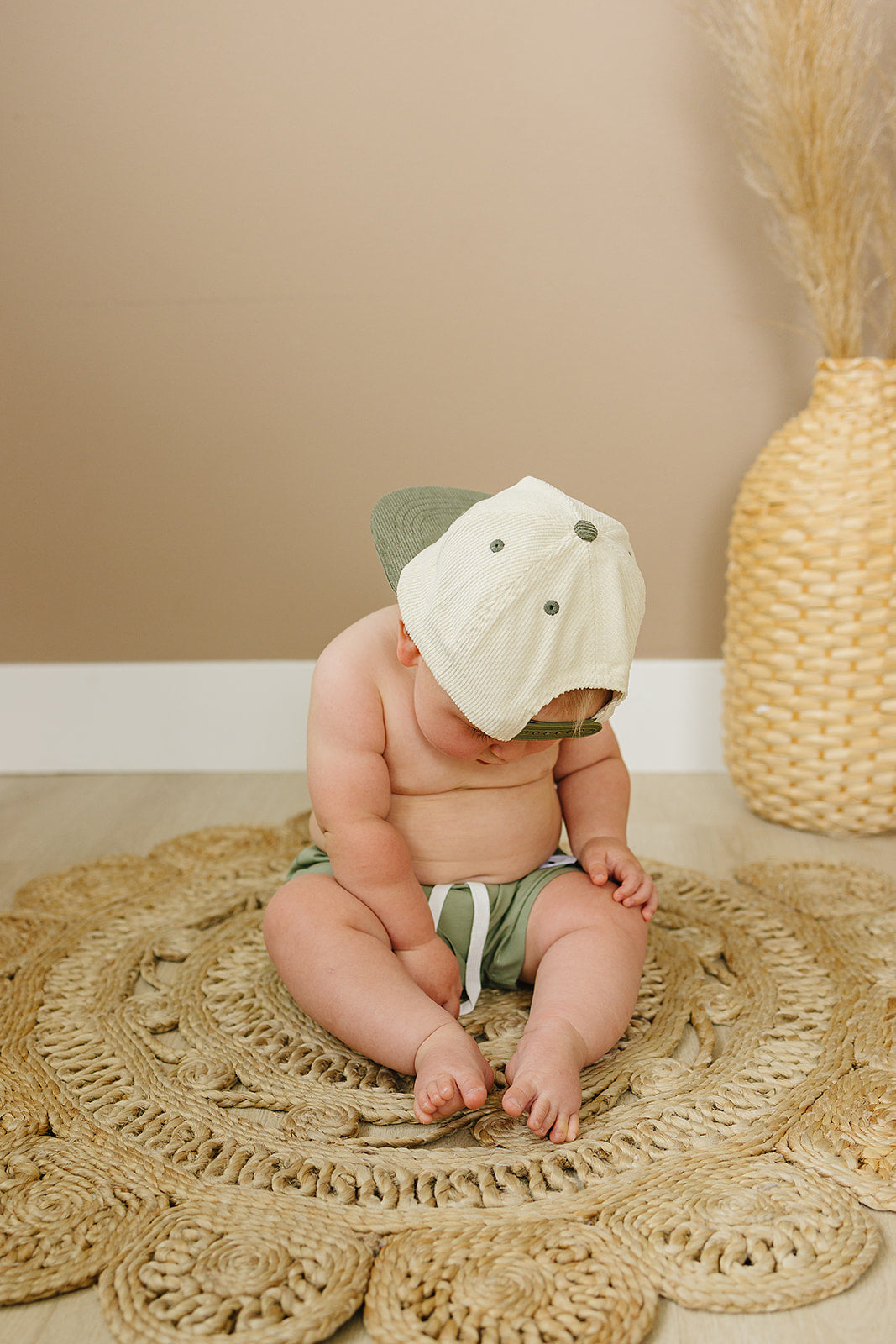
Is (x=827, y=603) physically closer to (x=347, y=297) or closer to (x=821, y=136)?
(x=821, y=136)

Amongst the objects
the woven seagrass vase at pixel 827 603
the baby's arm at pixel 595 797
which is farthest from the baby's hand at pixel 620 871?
the woven seagrass vase at pixel 827 603

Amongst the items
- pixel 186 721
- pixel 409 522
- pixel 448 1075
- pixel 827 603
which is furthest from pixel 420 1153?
pixel 186 721

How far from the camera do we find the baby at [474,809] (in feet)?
2.34

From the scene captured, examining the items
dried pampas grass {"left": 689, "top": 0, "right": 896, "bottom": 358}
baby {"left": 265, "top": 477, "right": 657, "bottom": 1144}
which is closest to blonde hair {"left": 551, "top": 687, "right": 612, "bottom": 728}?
baby {"left": 265, "top": 477, "right": 657, "bottom": 1144}

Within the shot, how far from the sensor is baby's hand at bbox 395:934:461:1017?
2.74 ft

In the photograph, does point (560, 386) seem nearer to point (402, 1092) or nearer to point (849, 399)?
point (849, 399)

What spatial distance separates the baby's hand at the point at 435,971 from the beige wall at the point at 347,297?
74 cm

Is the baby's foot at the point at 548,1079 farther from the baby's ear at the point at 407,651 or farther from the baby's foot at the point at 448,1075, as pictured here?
the baby's ear at the point at 407,651

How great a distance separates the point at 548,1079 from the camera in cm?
70

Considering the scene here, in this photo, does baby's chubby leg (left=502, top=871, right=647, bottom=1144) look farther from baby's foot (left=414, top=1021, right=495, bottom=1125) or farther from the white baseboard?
the white baseboard

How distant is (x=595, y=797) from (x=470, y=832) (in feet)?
0.42

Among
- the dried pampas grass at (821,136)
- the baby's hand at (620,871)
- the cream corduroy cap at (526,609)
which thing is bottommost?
the baby's hand at (620,871)

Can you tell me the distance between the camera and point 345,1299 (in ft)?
1.86

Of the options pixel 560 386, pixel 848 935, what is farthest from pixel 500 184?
pixel 848 935
